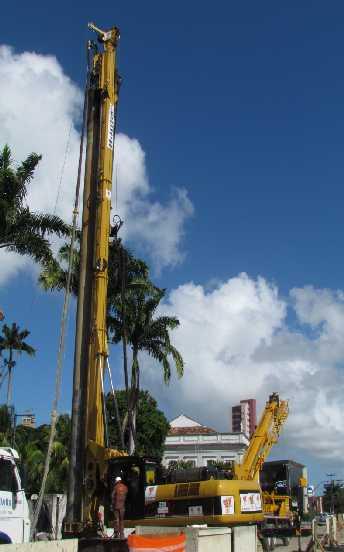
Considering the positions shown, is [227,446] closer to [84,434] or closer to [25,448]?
[25,448]

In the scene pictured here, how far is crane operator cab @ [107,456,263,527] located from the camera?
627 inches

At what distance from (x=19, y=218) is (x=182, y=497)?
34.0 feet

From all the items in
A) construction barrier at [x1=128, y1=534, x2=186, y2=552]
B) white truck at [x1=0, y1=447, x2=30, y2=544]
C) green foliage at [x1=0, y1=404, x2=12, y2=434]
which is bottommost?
construction barrier at [x1=128, y1=534, x2=186, y2=552]

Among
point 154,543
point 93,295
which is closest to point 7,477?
point 154,543

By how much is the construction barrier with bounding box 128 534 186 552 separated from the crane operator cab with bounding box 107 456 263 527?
4.48 meters

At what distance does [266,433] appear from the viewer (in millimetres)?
35344

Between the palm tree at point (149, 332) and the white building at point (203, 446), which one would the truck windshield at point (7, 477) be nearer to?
the palm tree at point (149, 332)

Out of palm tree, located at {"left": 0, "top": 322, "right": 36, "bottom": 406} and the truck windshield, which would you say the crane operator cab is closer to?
the truck windshield

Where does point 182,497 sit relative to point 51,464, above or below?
below

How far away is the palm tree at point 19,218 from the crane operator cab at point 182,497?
8.56 meters

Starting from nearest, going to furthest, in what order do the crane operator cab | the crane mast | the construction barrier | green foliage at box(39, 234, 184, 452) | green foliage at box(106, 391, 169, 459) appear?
1. the construction barrier
2. the crane operator cab
3. the crane mast
4. green foliage at box(39, 234, 184, 452)
5. green foliage at box(106, 391, 169, 459)

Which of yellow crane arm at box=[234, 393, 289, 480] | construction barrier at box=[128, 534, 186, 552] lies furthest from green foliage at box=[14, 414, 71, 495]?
construction barrier at box=[128, 534, 186, 552]

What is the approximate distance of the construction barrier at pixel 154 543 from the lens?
36.2ft

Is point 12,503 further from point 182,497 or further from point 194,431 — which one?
point 194,431
